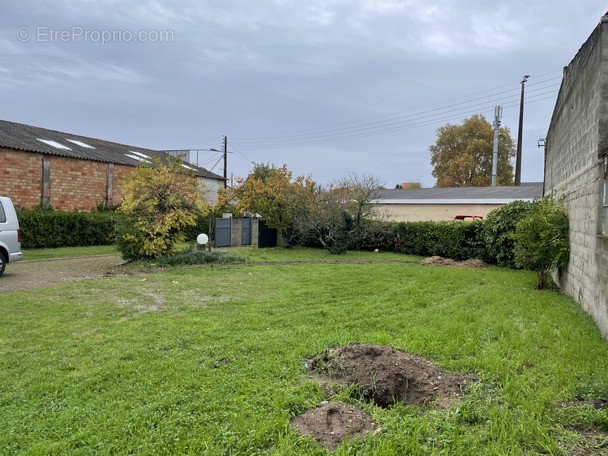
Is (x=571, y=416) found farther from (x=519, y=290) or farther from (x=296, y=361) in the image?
(x=519, y=290)

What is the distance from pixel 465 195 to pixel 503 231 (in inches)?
513

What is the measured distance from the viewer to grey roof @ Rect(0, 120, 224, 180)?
2164cm

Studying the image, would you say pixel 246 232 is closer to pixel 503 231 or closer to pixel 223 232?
pixel 223 232

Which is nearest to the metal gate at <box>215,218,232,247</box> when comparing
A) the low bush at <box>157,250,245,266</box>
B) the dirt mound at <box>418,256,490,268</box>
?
the low bush at <box>157,250,245,266</box>

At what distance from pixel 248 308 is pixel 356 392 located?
366cm

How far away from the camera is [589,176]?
621 centimetres

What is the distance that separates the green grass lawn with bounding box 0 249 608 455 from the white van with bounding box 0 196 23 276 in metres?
2.81

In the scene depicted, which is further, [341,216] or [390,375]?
[341,216]

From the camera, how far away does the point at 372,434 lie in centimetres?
284

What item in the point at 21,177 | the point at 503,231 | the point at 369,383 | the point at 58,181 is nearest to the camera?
the point at 369,383

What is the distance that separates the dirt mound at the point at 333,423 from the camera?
285 centimetres

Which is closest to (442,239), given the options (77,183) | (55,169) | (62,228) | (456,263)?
(456,263)

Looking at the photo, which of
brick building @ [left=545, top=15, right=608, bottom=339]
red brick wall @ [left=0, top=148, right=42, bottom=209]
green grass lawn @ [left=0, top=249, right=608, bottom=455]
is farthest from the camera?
red brick wall @ [left=0, top=148, right=42, bottom=209]

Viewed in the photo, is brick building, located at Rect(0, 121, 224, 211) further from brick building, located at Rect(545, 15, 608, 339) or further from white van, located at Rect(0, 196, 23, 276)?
brick building, located at Rect(545, 15, 608, 339)
